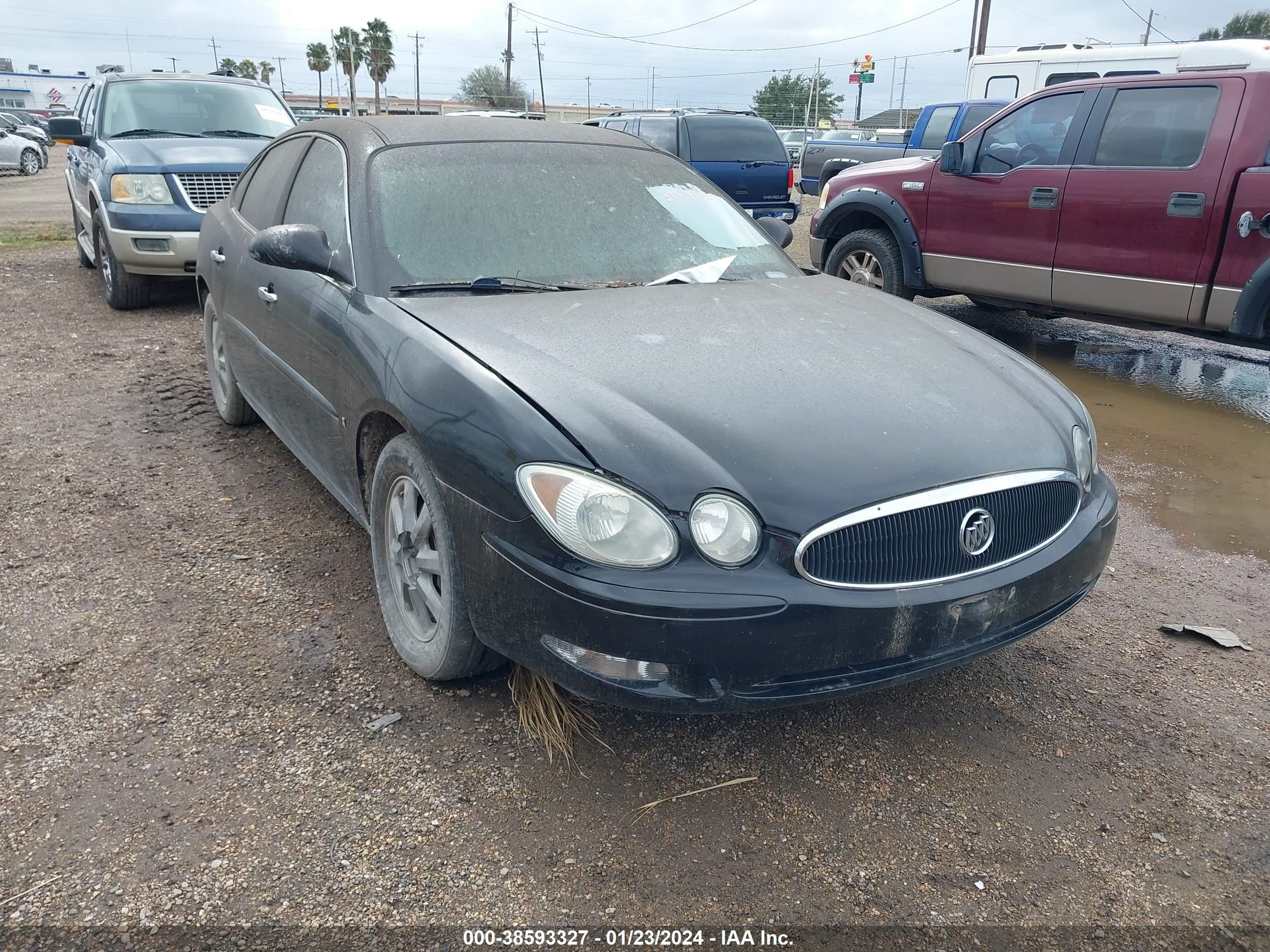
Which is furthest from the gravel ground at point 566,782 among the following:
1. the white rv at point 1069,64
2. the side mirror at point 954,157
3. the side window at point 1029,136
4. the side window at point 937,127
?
the side window at point 937,127

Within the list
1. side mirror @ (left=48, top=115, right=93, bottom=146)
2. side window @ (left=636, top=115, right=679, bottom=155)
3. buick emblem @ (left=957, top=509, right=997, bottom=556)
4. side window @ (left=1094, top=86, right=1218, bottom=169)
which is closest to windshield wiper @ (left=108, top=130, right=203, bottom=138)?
side mirror @ (left=48, top=115, right=93, bottom=146)

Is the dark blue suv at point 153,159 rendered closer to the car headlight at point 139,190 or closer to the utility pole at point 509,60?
the car headlight at point 139,190

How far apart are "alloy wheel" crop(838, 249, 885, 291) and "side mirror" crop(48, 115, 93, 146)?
656 cm

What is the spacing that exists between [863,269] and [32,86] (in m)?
108

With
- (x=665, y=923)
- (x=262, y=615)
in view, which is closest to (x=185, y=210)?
(x=262, y=615)

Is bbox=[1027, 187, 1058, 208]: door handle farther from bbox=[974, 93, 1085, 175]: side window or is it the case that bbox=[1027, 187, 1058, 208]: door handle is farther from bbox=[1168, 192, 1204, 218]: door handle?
bbox=[1168, 192, 1204, 218]: door handle

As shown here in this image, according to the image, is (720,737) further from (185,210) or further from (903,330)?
(185,210)

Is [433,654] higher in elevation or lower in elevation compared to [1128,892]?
higher

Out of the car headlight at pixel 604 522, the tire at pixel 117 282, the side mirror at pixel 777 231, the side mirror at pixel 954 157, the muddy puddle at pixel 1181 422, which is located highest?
the side mirror at pixel 954 157

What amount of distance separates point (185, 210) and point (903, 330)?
6430 mm

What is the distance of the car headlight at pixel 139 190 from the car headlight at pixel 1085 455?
7.12 metres

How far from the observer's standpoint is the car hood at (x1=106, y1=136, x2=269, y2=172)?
299 inches

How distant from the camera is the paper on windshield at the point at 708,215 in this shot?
3.70 meters

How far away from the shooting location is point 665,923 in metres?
2.03
